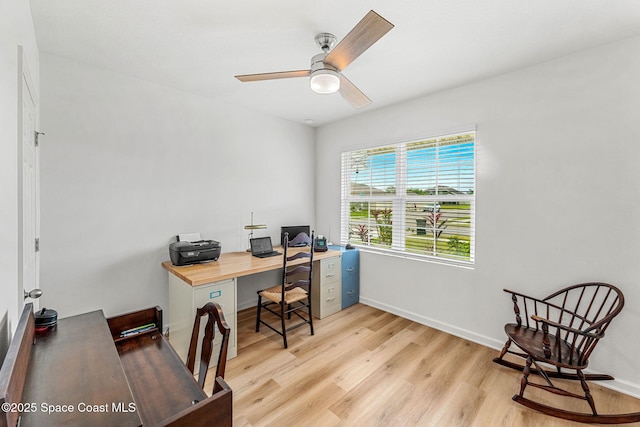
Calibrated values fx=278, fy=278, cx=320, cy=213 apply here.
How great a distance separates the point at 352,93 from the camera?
2.12 m

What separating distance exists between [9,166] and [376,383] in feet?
8.21

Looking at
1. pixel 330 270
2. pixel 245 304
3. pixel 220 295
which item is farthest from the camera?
pixel 245 304

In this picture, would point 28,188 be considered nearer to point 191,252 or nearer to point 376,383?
point 191,252

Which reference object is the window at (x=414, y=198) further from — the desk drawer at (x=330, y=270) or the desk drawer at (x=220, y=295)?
the desk drawer at (x=220, y=295)

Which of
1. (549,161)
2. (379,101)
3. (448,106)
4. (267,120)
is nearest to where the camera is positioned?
(549,161)

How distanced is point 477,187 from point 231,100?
280cm

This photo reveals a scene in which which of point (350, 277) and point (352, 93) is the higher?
point (352, 93)

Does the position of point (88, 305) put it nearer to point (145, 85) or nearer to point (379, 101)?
point (145, 85)

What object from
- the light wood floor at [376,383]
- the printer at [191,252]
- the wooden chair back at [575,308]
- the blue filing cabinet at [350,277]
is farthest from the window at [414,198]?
the printer at [191,252]

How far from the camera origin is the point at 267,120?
3684 mm

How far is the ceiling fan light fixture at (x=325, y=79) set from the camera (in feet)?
6.01

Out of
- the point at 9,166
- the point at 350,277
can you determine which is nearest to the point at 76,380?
the point at 9,166

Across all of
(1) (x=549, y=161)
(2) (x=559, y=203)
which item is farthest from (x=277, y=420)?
(1) (x=549, y=161)

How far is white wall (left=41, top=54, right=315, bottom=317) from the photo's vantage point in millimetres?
2283
